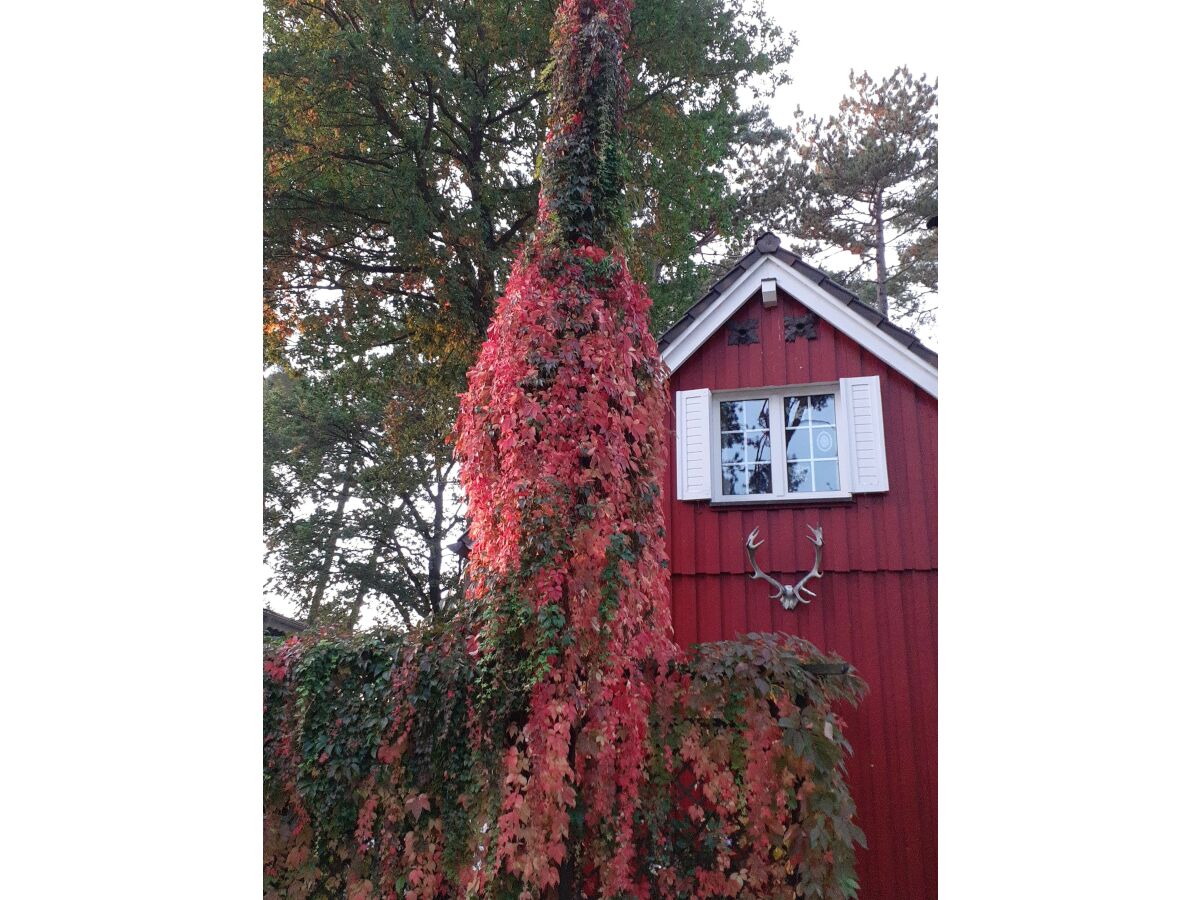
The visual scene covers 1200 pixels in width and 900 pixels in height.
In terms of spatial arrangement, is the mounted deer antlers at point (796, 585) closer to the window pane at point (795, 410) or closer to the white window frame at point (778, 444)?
the white window frame at point (778, 444)

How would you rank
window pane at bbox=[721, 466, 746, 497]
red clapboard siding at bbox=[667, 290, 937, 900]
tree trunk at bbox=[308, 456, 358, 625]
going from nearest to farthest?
red clapboard siding at bbox=[667, 290, 937, 900] < window pane at bbox=[721, 466, 746, 497] < tree trunk at bbox=[308, 456, 358, 625]

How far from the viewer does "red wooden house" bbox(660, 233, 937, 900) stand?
475 centimetres

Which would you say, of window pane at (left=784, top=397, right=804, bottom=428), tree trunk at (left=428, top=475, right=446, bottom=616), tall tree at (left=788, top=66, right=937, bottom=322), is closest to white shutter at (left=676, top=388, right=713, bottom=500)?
window pane at (left=784, top=397, right=804, bottom=428)

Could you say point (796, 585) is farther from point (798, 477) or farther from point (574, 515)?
point (574, 515)

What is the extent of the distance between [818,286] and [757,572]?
2124mm

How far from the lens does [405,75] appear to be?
798 cm

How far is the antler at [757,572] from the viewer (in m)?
5.13

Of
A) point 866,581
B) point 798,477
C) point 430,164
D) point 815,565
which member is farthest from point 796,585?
point 430,164

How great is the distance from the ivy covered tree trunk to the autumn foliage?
0.03ft

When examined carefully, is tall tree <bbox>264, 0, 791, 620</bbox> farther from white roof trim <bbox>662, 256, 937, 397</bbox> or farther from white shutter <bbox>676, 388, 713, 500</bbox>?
white shutter <bbox>676, 388, 713, 500</bbox>

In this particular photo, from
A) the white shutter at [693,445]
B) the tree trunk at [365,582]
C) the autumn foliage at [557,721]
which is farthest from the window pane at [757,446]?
the tree trunk at [365,582]

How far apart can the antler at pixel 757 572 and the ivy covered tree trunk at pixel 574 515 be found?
183 centimetres
